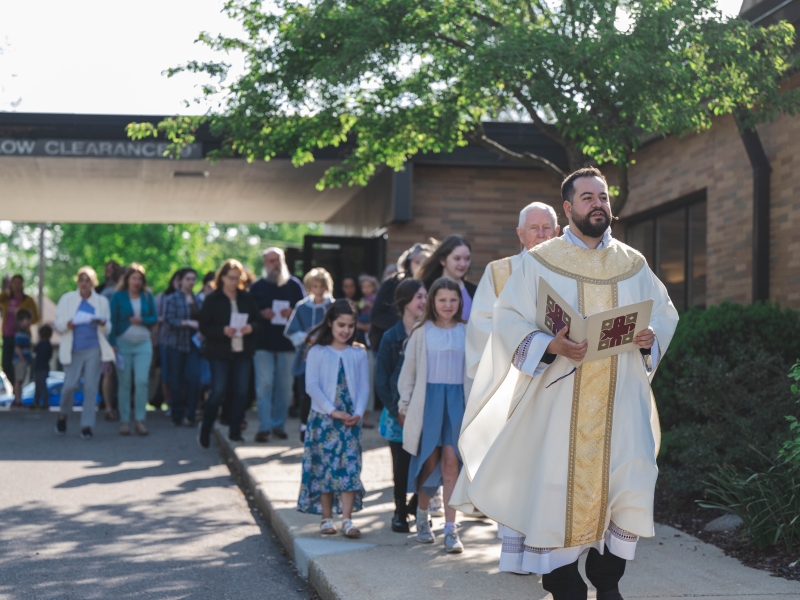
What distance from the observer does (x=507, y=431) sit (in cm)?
484

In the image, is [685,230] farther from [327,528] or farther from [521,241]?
[327,528]

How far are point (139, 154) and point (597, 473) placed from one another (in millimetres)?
12512

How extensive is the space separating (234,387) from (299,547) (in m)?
5.40

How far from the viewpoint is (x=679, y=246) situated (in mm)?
13625

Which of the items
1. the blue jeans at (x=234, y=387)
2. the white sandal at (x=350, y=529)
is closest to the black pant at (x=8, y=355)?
the blue jeans at (x=234, y=387)

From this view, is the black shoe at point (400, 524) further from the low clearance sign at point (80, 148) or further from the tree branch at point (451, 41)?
the low clearance sign at point (80, 148)

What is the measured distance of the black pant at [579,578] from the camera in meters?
4.72

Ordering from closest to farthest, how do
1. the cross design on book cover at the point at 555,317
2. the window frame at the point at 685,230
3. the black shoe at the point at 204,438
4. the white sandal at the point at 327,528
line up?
the cross design on book cover at the point at 555,317 → the white sandal at the point at 327,528 → the black shoe at the point at 204,438 → the window frame at the point at 685,230

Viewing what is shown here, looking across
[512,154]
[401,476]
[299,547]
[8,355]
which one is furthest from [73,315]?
[299,547]

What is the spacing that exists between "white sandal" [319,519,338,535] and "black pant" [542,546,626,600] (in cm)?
247

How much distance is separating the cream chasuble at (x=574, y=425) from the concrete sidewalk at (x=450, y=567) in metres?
0.80

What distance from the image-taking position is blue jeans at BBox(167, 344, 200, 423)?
46.0 ft

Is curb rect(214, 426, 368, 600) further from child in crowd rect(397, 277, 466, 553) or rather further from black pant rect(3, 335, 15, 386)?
black pant rect(3, 335, 15, 386)

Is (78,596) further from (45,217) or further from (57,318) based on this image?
(45,217)
